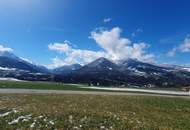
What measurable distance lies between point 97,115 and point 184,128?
7.15 metres

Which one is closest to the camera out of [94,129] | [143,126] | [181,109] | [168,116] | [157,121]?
[94,129]

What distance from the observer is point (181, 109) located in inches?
1002

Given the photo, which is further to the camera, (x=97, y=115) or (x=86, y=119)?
(x=97, y=115)

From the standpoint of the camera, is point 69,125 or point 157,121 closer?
point 69,125

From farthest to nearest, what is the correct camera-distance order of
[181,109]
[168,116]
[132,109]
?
[181,109]
[132,109]
[168,116]

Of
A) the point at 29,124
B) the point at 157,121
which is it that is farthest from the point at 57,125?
the point at 157,121

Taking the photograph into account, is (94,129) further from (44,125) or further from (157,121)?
(157,121)

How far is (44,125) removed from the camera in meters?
16.3

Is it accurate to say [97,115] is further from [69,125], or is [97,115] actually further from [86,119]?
[69,125]

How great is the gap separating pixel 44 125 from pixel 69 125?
1.87 metres

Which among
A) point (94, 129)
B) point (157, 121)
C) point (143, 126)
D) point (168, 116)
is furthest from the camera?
point (168, 116)

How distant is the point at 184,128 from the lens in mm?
17188

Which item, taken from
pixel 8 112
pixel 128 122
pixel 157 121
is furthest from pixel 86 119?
pixel 8 112

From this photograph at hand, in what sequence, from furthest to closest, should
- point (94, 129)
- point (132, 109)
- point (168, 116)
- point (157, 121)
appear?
point (132, 109), point (168, 116), point (157, 121), point (94, 129)
